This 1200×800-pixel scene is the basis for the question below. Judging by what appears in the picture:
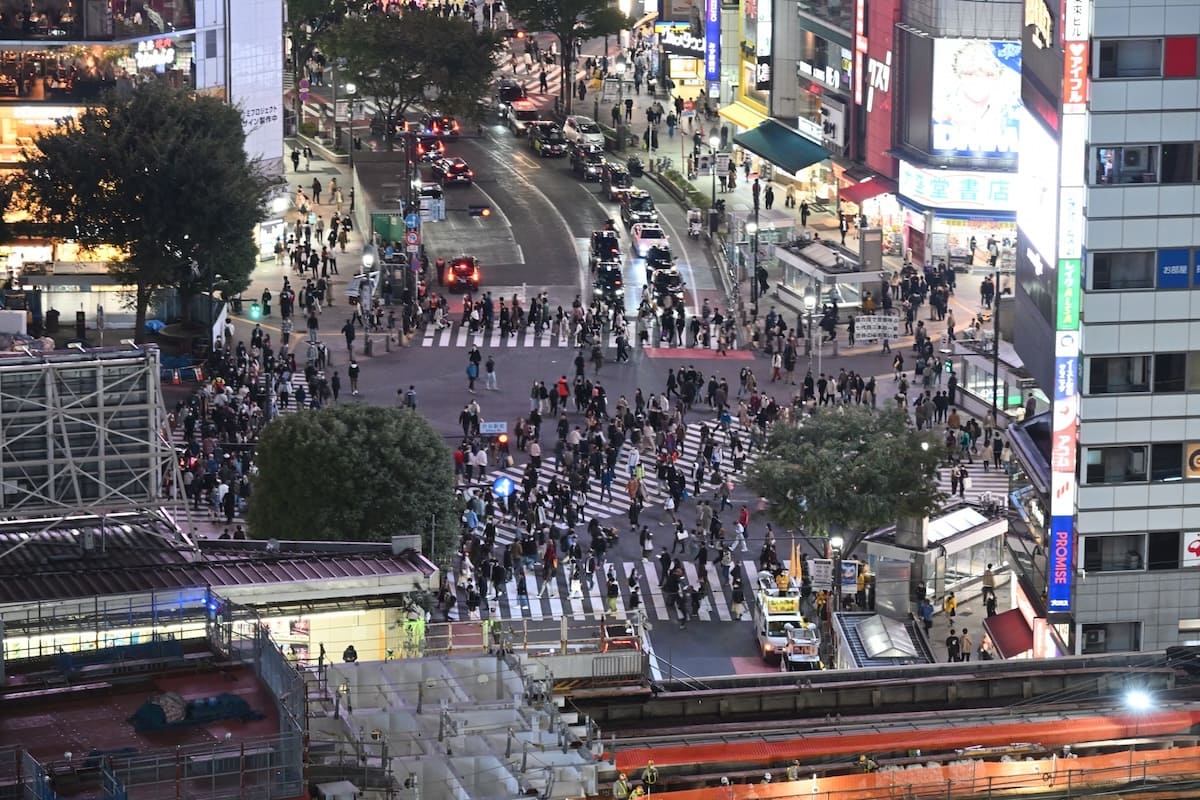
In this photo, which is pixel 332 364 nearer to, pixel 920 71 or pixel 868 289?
pixel 868 289

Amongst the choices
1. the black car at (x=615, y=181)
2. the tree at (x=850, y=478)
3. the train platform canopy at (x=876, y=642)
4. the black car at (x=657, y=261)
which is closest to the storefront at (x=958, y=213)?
the black car at (x=657, y=261)

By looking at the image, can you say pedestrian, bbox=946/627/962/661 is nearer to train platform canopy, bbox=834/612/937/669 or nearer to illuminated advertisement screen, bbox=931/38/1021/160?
train platform canopy, bbox=834/612/937/669

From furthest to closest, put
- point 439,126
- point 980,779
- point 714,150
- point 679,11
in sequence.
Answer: point 679,11 → point 439,126 → point 714,150 → point 980,779

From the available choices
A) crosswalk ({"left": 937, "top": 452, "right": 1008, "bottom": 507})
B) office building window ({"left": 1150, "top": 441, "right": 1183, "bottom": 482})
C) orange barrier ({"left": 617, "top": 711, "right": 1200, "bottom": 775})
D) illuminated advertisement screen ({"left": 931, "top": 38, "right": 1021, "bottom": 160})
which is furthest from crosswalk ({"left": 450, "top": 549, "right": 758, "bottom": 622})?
illuminated advertisement screen ({"left": 931, "top": 38, "right": 1021, "bottom": 160})

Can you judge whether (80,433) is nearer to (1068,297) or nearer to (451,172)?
(1068,297)

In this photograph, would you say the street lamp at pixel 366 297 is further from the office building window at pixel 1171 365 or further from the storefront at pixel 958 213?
the office building window at pixel 1171 365

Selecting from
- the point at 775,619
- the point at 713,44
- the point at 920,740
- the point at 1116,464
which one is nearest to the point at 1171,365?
the point at 1116,464

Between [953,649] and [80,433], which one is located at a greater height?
[80,433]
